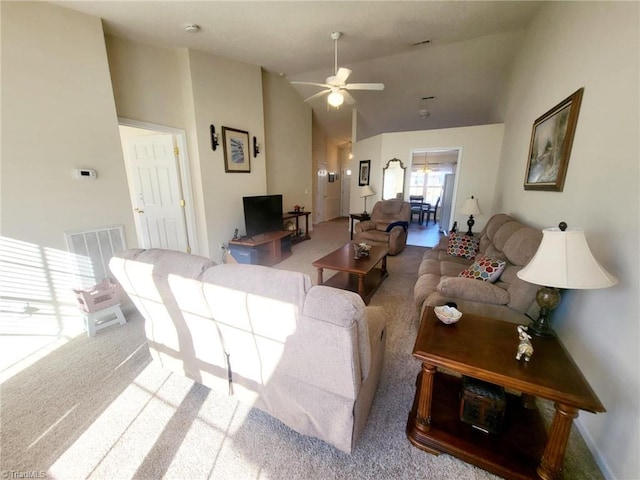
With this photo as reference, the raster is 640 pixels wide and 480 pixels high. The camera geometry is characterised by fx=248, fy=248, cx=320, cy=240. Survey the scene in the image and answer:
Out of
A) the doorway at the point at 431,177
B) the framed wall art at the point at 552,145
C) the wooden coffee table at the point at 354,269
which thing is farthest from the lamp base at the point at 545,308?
the doorway at the point at 431,177

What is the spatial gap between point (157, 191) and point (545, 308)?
4.57 meters

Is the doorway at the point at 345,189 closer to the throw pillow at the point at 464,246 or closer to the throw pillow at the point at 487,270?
the throw pillow at the point at 464,246

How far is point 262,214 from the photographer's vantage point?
4.30 m

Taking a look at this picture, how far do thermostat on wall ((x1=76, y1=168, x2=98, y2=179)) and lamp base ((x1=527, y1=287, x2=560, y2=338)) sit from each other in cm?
376

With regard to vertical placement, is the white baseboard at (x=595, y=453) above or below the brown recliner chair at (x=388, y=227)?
below

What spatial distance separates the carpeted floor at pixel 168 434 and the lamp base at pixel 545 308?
2.10ft

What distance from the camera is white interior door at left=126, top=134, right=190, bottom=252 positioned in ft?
11.9

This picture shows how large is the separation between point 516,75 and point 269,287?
197 inches

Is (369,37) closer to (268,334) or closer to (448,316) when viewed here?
(448,316)

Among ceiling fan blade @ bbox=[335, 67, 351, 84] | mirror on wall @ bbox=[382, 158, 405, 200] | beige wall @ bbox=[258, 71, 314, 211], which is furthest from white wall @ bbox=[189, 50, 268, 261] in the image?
mirror on wall @ bbox=[382, 158, 405, 200]

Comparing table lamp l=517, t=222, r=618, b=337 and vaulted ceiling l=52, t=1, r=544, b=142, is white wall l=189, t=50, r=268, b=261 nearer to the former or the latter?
vaulted ceiling l=52, t=1, r=544, b=142

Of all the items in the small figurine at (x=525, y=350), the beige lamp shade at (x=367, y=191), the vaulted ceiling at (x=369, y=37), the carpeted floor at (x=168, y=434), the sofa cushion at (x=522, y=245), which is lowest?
the carpeted floor at (x=168, y=434)

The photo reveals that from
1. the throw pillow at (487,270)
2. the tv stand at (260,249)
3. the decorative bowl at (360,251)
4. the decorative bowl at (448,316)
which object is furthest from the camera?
the tv stand at (260,249)

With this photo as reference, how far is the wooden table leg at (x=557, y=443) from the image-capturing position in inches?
40.2
